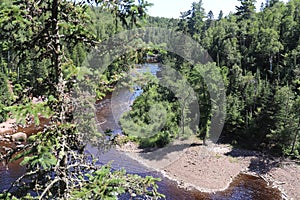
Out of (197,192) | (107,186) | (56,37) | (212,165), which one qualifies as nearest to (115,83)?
(56,37)

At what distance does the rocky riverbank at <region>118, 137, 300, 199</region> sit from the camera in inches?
910

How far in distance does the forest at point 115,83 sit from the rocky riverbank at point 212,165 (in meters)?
1.26

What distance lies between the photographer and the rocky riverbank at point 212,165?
2311 centimetres

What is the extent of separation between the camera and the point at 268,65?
4362cm

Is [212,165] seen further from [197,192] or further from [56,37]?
[56,37]

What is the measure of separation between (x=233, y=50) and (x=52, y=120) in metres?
44.5

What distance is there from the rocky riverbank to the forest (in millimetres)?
1255

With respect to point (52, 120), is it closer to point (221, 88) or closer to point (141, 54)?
point (141, 54)

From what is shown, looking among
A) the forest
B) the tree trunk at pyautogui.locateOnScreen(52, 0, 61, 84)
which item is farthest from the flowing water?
the tree trunk at pyautogui.locateOnScreen(52, 0, 61, 84)

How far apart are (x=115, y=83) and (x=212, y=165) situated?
2160 cm

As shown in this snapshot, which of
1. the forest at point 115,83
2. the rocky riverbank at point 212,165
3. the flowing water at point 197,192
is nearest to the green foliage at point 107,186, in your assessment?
the forest at point 115,83

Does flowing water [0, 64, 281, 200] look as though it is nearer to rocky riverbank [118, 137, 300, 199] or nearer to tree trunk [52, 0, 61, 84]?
rocky riverbank [118, 137, 300, 199]

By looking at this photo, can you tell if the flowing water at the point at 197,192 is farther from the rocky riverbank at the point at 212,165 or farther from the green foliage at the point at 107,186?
the green foliage at the point at 107,186

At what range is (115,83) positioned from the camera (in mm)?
6344
